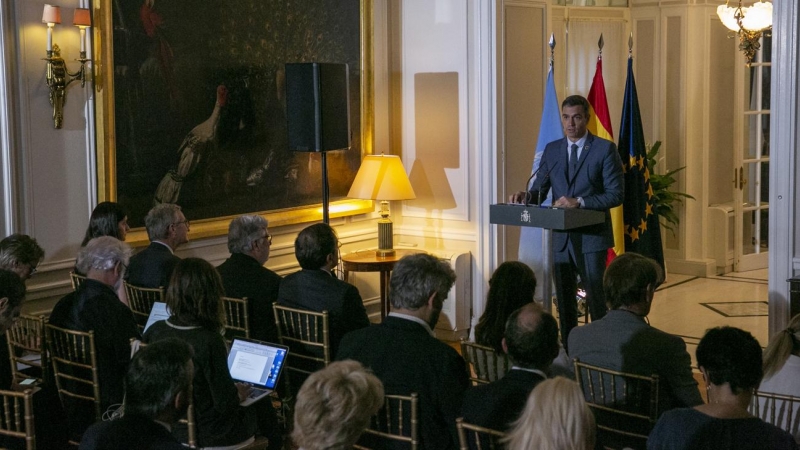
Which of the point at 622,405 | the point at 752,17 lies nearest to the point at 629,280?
the point at 622,405

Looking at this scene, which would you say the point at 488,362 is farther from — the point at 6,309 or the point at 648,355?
the point at 6,309

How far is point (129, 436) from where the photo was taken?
94.3 inches

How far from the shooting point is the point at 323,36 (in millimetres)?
7074

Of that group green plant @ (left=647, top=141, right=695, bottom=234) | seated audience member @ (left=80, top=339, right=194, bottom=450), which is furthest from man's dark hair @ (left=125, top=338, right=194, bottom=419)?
green plant @ (left=647, top=141, right=695, bottom=234)

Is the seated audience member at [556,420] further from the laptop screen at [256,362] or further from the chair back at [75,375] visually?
the chair back at [75,375]

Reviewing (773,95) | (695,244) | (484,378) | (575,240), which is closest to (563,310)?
(575,240)

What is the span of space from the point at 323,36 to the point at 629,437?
4.59 m

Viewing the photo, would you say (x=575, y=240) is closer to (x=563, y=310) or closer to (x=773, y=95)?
(x=563, y=310)

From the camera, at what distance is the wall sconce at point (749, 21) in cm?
880

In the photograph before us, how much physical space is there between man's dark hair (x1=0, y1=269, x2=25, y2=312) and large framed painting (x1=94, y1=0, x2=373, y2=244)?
2.19m

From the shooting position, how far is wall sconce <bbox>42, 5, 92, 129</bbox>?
515cm

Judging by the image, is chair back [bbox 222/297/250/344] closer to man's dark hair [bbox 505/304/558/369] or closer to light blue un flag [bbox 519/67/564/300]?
man's dark hair [bbox 505/304/558/369]

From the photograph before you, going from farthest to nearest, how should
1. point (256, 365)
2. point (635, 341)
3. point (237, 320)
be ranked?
point (237, 320), point (256, 365), point (635, 341)

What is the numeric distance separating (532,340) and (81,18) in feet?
11.8
